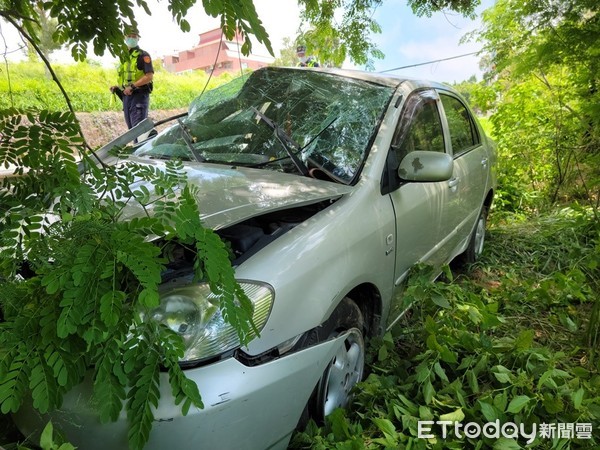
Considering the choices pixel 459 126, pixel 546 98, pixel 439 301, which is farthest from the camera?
pixel 546 98

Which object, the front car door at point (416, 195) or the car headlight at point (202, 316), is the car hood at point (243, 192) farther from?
the front car door at point (416, 195)

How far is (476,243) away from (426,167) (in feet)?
6.96

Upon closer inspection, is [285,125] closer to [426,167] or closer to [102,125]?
[426,167]

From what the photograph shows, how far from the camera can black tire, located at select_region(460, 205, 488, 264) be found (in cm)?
380

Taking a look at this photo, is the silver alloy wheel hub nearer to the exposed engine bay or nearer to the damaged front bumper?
the damaged front bumper

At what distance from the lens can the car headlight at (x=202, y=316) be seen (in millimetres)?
1346

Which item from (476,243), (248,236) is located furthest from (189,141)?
(476,243)

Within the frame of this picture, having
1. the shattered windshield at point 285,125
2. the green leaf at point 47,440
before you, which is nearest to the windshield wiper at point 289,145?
the shattered windshield at point 285,125

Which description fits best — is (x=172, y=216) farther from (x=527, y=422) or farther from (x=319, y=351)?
(x=527, y=422)

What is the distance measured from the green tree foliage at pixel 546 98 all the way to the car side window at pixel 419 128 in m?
1.00

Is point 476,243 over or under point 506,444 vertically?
under

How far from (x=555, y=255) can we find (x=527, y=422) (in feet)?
8.49

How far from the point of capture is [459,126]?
3453mm

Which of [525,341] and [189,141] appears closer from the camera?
[525,341]
